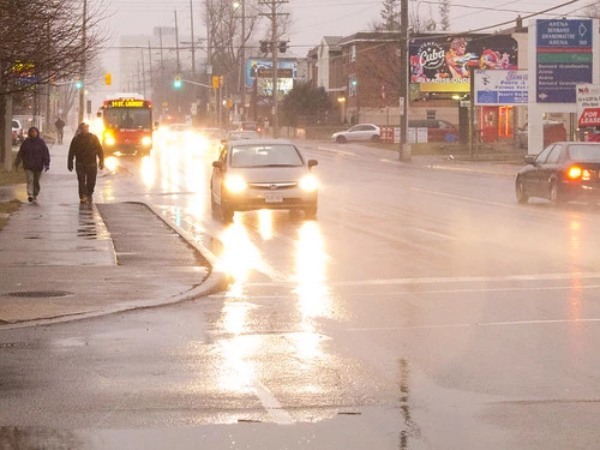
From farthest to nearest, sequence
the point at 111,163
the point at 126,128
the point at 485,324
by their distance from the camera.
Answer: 1. the point at 126,128
2. the point at 111,163
3. the point at 485,324

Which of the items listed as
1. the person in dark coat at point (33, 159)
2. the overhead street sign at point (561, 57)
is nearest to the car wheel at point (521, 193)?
the person in dark coat at point (33, 159)

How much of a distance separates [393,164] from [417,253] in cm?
4085

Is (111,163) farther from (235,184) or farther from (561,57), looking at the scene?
(235,184)

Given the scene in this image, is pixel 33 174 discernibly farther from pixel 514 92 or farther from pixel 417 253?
pixel 514 92

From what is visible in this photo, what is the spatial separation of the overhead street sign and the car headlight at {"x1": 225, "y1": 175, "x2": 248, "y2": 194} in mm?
35275

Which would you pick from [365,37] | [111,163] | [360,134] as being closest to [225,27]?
[365,37]

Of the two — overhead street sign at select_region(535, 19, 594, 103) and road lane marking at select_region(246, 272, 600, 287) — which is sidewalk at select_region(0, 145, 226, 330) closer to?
road lane marking at select_region(246, 272, 600, 287)

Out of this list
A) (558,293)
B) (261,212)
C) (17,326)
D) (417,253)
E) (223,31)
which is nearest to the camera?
(17,326)

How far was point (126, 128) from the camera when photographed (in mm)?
68312

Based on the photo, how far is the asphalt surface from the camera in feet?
46.3

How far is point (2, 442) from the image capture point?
7922 millimetres

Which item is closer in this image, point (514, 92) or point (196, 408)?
point (196, 408)

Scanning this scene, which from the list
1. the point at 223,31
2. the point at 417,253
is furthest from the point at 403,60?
the point at 223,31

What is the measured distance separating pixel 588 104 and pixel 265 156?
27490mm
